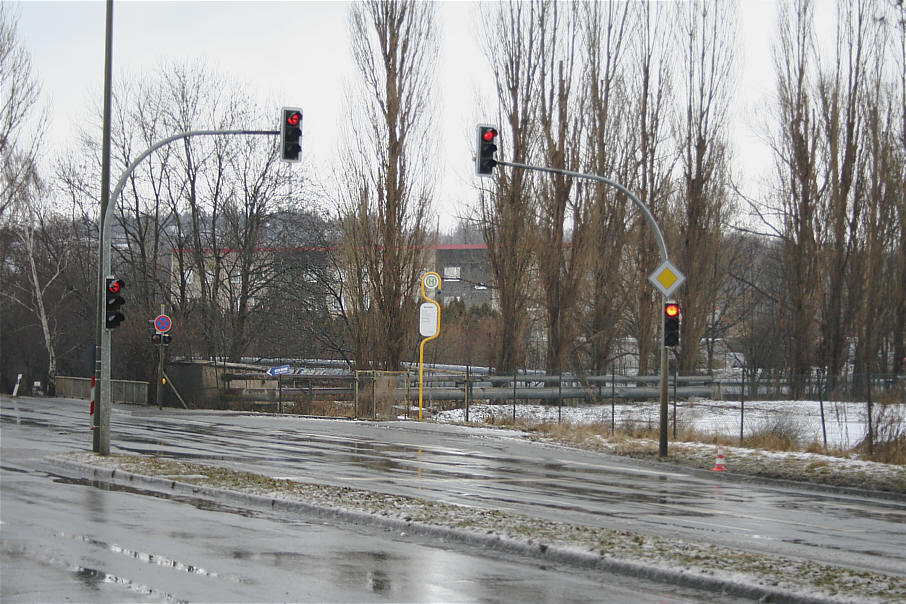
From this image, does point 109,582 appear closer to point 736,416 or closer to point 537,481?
point 537,481

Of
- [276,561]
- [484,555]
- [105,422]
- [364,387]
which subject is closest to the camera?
[276,561]

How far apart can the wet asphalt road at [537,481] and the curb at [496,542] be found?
7.80 feet

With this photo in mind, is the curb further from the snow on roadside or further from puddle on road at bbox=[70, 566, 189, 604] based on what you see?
the snow on roadside

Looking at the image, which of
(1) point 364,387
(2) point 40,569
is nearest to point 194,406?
(1) point 364,387

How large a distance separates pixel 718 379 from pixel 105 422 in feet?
99.8

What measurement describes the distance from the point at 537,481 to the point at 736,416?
1880cm

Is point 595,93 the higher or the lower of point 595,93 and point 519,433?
the higher

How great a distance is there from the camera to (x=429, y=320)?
33.3m

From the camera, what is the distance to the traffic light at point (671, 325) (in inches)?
840

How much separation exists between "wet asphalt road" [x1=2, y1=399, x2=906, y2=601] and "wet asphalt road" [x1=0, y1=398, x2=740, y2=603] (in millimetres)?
3081

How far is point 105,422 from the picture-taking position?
18.2 meters

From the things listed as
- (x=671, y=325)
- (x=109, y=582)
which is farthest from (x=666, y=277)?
(x=109, y=582)

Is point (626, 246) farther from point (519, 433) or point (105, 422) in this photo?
point (105, 422)

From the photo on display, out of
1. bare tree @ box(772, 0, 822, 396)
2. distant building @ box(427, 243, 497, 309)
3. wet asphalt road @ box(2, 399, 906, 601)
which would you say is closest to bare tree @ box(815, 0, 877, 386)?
bare tree @ box(772, 0, 822, 396)
